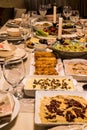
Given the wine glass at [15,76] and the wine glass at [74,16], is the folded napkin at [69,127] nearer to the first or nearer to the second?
the wine glass at [15,76]

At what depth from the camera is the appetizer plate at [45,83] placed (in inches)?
47.3

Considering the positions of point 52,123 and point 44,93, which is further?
point 44,93

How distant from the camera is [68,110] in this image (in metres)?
1.02

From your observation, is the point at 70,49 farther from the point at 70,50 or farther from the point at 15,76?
the point at 15,76

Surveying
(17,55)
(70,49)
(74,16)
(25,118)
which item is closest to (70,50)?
(70,49)

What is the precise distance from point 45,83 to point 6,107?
0.36m

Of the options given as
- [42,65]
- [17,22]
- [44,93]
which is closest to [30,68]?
[42,65]

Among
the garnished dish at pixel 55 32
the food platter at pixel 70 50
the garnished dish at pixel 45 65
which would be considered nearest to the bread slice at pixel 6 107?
the garnished dish at pixel 45 65

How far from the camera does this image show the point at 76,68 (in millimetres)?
1507

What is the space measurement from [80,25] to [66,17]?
7.5 inches

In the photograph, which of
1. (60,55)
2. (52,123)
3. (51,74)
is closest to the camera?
(52,123)

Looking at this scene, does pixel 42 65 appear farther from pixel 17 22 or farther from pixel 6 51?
pixel 17 22

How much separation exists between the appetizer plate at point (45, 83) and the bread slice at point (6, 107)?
175 millimetres

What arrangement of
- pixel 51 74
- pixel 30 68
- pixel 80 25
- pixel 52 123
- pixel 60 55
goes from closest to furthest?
pixel 52 123 < pixel 51 74 < pixel 30 68 < pixel 60 55 < pixel 80 25
